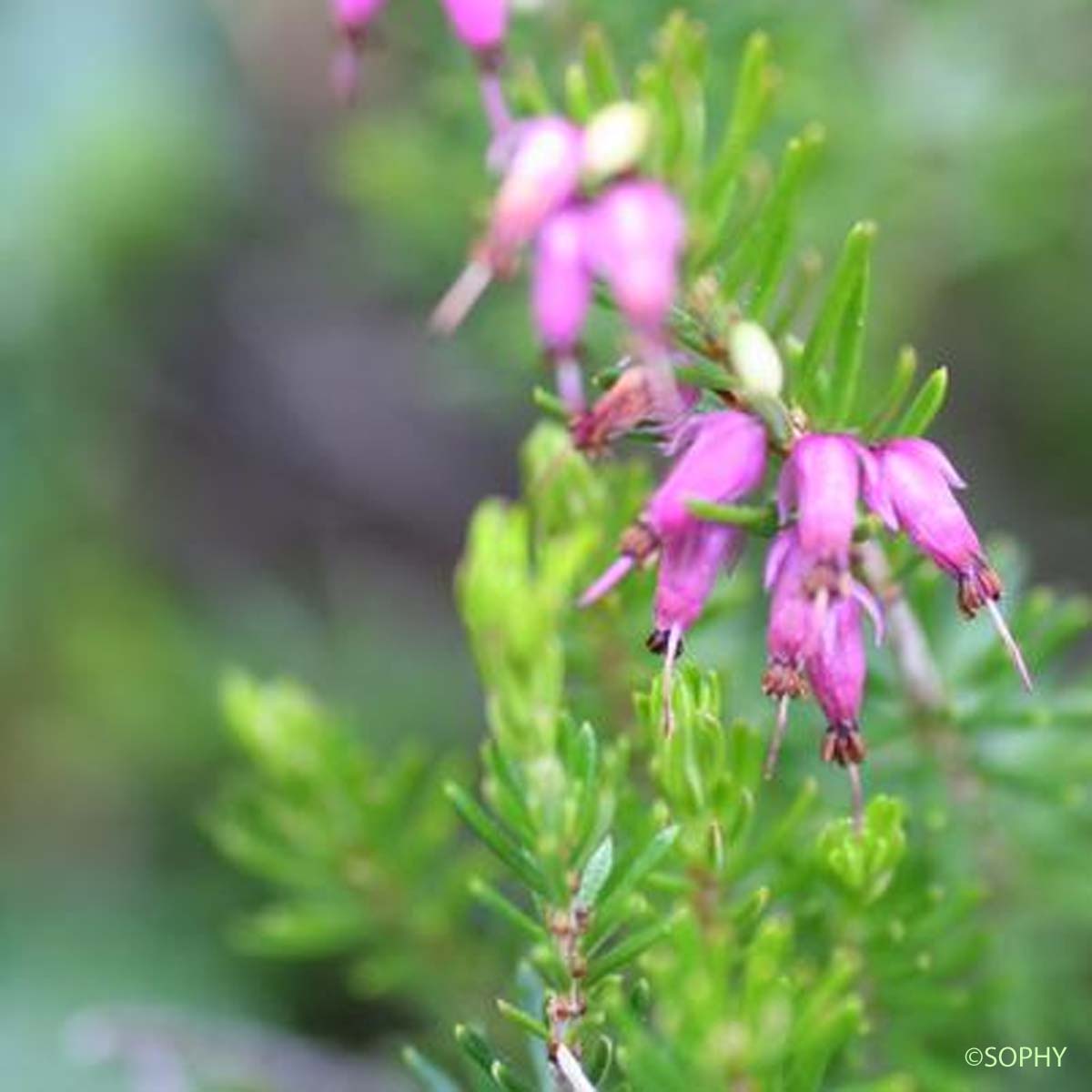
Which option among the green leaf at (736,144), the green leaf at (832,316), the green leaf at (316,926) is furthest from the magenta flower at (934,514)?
the green leaf at (316,926)

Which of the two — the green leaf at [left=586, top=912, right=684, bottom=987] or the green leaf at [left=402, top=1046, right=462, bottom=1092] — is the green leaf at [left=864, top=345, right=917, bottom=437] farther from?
the green leaf at [left=402, top=1046, right=462, bottom=1092]

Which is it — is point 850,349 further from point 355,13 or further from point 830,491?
point 355,13

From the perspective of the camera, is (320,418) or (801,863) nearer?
(801,863)

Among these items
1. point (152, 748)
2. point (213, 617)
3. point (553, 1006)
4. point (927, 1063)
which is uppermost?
point (213, 617)

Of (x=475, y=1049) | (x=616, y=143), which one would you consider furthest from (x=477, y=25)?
(x=475, y=1049)

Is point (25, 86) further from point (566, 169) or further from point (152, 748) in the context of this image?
point (566, 169)

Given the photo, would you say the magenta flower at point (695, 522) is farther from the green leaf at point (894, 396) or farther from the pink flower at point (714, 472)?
the green leaf at point (894, 396)

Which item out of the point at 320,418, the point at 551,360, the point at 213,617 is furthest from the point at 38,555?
the point at 551,360
